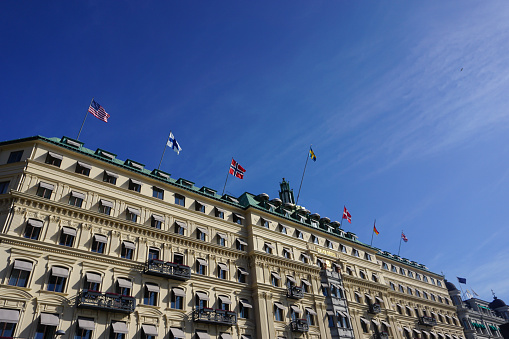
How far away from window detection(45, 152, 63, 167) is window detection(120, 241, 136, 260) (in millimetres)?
12004

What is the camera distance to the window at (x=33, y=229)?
37250 millimetres

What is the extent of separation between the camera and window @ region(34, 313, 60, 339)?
3350cm

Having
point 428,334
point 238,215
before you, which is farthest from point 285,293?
point 428,334

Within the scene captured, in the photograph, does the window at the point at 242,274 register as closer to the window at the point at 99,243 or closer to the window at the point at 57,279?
the window at the point at 99,243

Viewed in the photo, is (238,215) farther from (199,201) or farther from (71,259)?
(71,259)

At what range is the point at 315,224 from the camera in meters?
68.8

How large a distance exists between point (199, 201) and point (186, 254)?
8.45 m

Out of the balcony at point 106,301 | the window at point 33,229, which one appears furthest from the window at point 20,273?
the balcony at point 106,301

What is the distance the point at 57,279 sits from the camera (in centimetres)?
3681

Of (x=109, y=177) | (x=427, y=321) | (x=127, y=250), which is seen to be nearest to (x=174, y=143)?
(x=109, y=177)

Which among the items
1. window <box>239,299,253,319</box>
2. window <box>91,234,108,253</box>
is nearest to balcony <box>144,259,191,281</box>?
window <box>91,234,108,253</box>

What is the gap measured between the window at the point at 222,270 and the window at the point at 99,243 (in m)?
15.3

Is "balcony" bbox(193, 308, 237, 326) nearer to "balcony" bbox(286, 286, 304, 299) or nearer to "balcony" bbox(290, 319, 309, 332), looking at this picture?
"balcony" bbox(290, 319, 309, 332)

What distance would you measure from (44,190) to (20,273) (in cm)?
922
